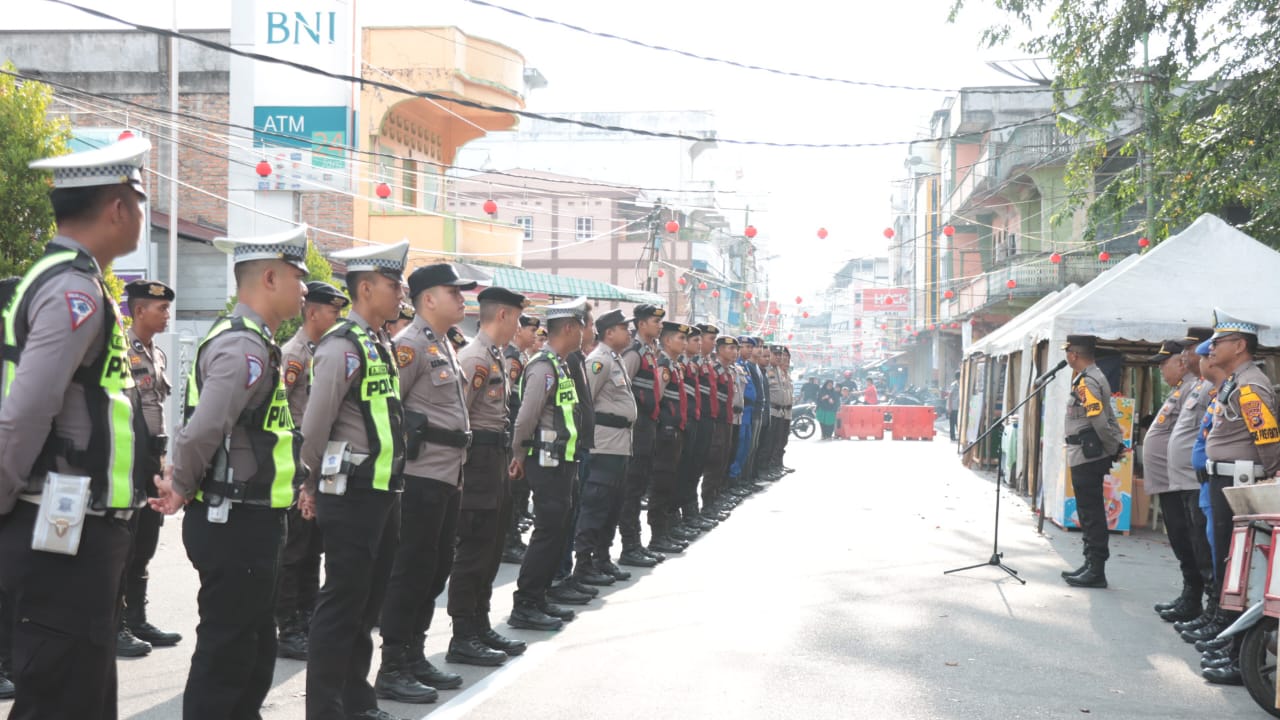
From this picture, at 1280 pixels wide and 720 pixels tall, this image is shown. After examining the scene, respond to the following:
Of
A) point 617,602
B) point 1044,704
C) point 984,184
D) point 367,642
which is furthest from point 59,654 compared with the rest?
point 984,184

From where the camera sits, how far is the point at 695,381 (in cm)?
1346

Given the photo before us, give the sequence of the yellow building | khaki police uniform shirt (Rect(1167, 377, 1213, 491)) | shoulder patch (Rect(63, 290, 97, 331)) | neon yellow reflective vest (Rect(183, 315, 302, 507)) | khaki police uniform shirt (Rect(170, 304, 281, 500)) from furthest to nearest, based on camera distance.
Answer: the yellow building
khaki police uniform shirt (Rect(1167, 377, 1213, 491))
neon yellow reflective vest (Rect(183, 315, 302, 507))
khaki police uniform shirt (Rect(170, 304, 281, 500))
shoulder patch (Rect(63, 290, 97, 331))

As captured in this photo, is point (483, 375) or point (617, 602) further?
point (617, 602)

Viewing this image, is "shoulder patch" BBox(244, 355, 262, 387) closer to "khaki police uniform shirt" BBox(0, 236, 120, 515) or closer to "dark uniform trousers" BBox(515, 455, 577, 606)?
"khaki police uniform shirt" BBox(0, 236, 120, 515)

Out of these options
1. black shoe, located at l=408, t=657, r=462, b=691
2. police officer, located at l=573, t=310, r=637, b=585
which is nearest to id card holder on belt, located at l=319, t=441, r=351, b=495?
black shoe, located at l=408, t=657, r=462, b=691

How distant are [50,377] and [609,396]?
651 cm

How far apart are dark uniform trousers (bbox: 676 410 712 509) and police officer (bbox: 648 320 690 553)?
2.72 feet

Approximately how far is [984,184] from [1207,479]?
131ft

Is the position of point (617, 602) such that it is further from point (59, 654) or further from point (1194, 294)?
point (1194, 294)

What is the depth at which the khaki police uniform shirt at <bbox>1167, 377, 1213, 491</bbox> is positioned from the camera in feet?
28.7

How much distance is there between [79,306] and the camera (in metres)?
3.39

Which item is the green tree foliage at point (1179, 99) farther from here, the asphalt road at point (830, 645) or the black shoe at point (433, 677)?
the black shoe at point (433, 677)

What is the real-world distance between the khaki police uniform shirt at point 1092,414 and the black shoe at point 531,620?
5.22 m

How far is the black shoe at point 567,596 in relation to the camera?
29.4 feet
